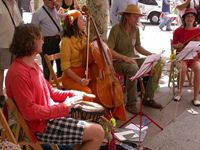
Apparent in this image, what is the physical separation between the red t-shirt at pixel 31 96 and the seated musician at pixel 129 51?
1.83 m

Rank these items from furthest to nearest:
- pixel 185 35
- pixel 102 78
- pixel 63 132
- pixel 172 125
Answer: pixel 185 35 → pixel 172 125 → pixel 102 78 → pixel 63 132

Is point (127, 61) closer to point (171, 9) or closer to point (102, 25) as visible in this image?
point (102, 25)

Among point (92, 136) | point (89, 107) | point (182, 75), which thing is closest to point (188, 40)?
point (182, 75)

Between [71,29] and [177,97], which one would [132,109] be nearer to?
[177,97]

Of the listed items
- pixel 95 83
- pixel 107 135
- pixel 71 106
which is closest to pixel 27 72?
pixel 71 106

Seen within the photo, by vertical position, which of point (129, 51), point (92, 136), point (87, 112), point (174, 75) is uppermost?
point (129, 51)

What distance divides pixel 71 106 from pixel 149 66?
3.14 feet

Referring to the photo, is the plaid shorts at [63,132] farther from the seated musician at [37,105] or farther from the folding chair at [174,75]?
the folding chair at [174,75]

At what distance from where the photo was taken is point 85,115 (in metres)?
2.60

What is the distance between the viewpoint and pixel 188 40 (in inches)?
188

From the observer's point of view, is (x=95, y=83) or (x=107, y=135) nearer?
(x=107, y=135)

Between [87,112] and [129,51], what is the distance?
1.98 m

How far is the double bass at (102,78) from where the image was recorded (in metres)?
3.35

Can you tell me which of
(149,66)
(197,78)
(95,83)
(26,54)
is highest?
(26,54)
